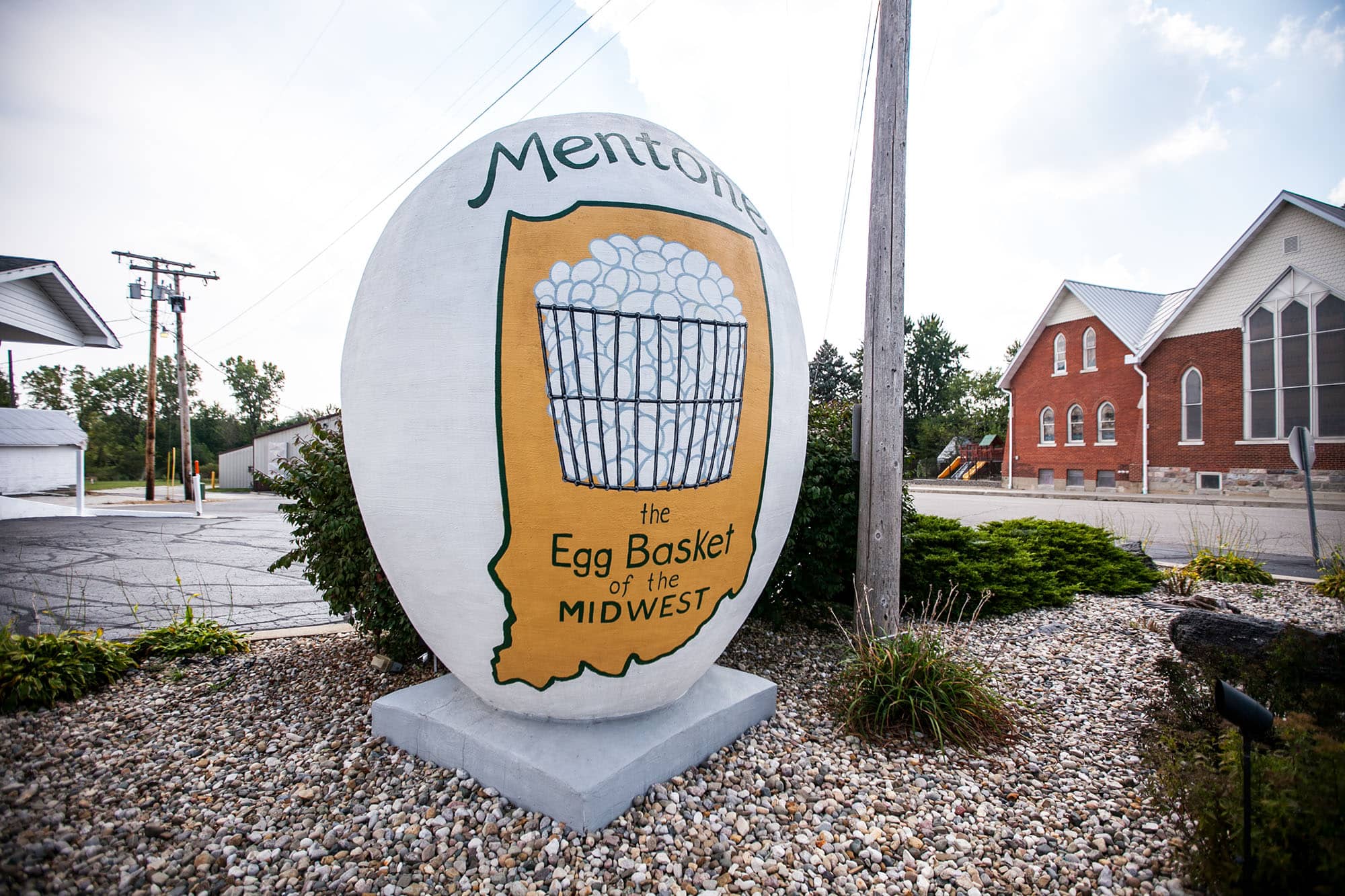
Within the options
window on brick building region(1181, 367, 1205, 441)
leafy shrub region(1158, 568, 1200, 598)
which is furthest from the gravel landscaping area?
window on brick building region(1181, 367, 1205, 441)

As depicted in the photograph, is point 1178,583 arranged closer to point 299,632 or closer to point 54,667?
point 299,632

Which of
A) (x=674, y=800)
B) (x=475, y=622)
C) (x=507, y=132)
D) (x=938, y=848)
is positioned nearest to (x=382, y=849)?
(x=475, y=622)

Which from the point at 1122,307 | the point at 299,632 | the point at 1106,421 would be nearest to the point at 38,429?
the point at 299,632

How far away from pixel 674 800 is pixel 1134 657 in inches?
151

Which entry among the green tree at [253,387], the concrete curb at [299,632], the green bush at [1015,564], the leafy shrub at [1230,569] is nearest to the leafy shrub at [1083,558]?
the green bush at [1015,564]

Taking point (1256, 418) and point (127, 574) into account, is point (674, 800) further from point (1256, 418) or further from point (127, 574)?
point (1256, 418)

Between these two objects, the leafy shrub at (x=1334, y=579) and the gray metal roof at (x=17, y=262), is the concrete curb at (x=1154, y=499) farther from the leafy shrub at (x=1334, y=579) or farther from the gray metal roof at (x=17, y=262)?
the gray metal roof at (x=17, y=262)

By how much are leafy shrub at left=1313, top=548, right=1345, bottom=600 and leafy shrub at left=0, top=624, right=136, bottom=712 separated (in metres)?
10.5

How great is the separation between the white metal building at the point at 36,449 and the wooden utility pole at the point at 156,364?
3.98m

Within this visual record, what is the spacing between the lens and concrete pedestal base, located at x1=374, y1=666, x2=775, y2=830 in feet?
8.36

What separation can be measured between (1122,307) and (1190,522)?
14942mm

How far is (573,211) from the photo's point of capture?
8.45 feet

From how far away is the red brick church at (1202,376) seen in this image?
5.84 m

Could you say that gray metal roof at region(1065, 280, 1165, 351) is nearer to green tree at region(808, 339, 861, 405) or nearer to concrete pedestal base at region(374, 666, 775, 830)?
green tree at region(808, 339, 861, 405)
